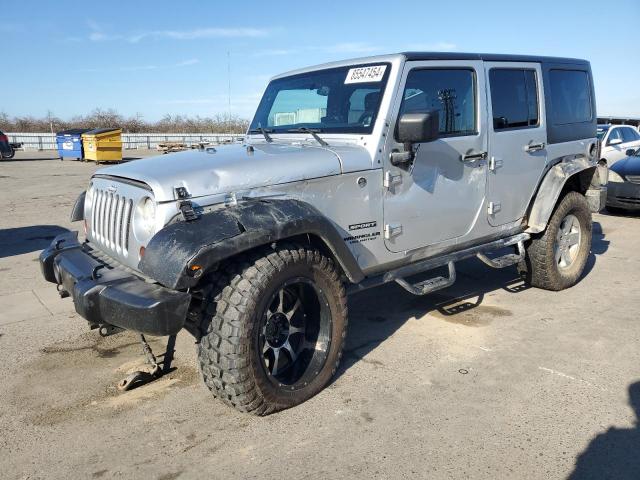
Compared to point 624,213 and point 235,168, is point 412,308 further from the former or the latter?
point 624,213

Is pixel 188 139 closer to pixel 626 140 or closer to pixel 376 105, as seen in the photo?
pixel 626 140

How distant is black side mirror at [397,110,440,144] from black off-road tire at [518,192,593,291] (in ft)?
7.57

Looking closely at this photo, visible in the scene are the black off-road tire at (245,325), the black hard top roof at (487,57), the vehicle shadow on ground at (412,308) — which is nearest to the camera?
the black off-road tire at (245,325)

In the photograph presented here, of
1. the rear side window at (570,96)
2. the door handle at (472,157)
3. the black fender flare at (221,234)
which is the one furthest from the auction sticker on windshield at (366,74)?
the rear side window at (570,96)

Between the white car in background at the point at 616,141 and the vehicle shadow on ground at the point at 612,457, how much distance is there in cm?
1193

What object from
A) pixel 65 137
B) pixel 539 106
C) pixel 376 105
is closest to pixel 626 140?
pixel 539 106

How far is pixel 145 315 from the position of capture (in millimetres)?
2646

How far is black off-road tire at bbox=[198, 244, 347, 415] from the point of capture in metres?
2.86

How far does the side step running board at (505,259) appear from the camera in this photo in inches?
181

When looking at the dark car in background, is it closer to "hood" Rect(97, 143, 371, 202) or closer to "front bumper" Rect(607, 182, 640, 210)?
"front bumper" Rect(607, 182, 640, 210)

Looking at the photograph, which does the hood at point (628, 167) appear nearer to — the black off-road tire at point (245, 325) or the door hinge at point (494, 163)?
the door hinge at point (494, 163)

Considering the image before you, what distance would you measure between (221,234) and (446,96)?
7.46 ft

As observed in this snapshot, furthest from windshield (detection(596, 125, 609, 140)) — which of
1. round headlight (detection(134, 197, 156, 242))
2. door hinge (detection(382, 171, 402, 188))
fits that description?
round headlight (detection(134, 197, 156, 242))

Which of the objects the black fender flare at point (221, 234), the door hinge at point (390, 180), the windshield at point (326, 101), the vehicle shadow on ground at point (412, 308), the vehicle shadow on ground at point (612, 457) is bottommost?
the vehicle shadow on ground at point (612, 457)
